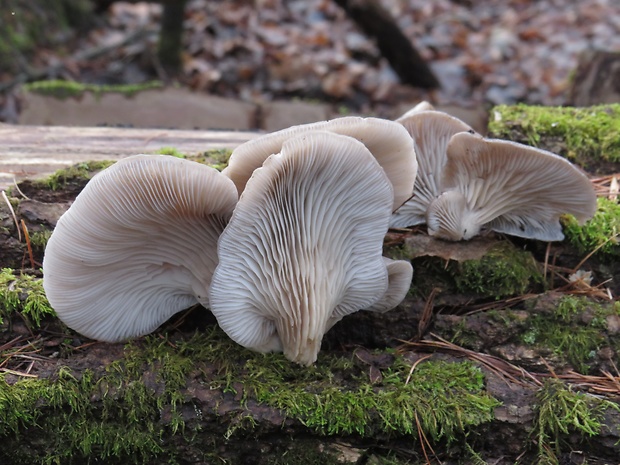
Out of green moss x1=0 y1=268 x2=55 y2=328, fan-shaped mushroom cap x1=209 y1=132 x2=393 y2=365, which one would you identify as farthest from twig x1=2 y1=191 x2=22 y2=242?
fan-shaped mushroom cap x1=209 y1=132 x2=393 y2=365

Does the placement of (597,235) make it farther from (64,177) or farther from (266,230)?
(64,177)

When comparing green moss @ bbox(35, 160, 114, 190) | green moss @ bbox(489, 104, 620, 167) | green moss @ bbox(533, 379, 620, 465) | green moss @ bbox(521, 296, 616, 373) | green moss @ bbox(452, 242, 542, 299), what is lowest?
green moss @ bbox(533, 379, 620, 465)

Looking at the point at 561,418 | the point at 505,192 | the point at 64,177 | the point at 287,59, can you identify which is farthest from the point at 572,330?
the point at 287,59

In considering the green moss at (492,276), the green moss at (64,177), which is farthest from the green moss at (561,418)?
the green moss at (64,177)

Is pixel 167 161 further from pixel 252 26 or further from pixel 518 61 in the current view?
pixel 518 61

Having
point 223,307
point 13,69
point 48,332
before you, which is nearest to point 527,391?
point 223,307

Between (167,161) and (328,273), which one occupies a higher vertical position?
(167,161)

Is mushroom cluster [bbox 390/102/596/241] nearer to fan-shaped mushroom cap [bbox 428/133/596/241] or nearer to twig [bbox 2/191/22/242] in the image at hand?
fan-shaped mushroom cap [bbox 428/133/596/241]
